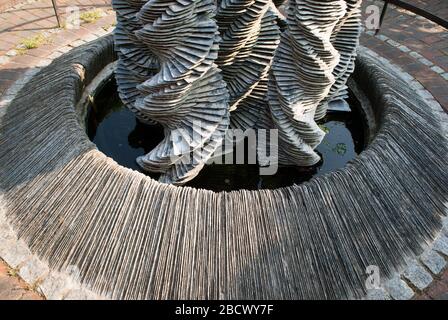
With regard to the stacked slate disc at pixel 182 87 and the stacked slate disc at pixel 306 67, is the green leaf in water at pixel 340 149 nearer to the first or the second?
the stacked slate disc at pixel 306 67

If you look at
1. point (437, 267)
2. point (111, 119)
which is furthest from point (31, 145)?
point (437, 267)

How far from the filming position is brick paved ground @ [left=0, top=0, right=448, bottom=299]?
6820 millimetres

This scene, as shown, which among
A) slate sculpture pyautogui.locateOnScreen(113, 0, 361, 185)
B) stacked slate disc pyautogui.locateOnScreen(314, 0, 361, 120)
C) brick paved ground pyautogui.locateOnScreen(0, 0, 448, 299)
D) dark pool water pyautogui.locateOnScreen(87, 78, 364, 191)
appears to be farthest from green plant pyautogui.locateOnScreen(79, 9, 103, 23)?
stacked slate disc pyautogui.locateOnScreen(314, 0, 361, 120)

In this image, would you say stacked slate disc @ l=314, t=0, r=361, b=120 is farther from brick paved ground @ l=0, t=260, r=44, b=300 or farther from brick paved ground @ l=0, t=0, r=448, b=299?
brick paved ground @ l=0, t=260, r=44, b=300

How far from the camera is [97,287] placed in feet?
12.1

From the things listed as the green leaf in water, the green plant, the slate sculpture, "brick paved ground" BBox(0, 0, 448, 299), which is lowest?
the green leaf in water

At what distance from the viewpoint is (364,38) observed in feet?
26.4

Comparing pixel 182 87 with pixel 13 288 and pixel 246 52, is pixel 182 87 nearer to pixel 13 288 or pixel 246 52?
pixel 246 52

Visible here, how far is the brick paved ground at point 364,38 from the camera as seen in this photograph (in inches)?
269

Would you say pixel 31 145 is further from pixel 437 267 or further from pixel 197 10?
pixel 437 267

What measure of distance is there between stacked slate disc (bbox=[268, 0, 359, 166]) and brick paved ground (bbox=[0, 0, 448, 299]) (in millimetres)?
2452
